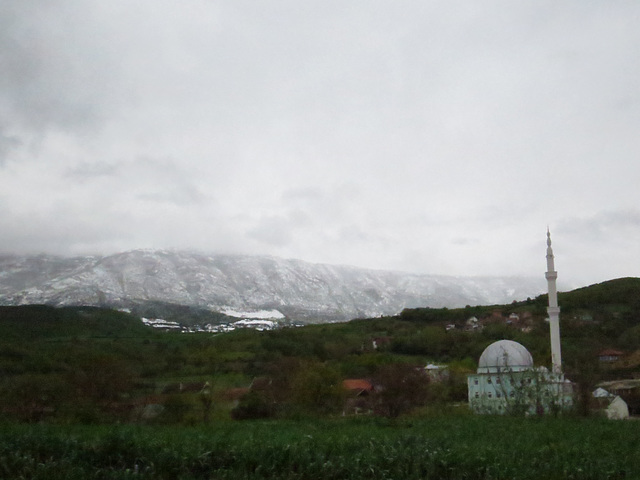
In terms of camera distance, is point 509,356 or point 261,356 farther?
point 261,356

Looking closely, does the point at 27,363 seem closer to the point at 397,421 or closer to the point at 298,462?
the point at 397,421

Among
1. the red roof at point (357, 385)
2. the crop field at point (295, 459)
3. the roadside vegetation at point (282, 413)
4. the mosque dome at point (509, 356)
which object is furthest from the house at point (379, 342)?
the crop field at point (295, 459)

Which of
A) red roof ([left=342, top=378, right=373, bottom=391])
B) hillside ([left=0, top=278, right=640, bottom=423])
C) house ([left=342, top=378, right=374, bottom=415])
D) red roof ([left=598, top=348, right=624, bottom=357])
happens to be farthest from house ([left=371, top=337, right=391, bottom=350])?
house ([left=342, top=378, right=374, bottom=415])

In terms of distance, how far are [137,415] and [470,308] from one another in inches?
4694

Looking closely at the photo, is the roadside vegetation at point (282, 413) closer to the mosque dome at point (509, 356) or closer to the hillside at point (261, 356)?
the hillside at point (261, 356)

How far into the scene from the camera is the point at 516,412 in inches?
1075

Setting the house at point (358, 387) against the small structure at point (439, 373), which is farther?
the small structure at point (439, 373)

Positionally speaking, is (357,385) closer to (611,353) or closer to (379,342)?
(611,353)

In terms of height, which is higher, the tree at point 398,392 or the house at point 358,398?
the tree at point 398,392

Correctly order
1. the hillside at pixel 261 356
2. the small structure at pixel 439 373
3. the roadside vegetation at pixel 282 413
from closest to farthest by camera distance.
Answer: the roadside vegetation at pixel 282 413 < the hillside at pixel 261 356 < the small structure at pixel 439 373

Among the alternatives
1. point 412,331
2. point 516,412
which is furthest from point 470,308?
point 516,412

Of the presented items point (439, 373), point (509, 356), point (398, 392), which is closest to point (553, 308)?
point (509, 356)

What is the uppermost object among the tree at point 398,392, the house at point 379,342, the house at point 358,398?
the house at point 379,342

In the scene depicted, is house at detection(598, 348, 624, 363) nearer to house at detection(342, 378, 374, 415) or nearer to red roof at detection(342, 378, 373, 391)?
red roof at detection(342, 378, 373, 391)
